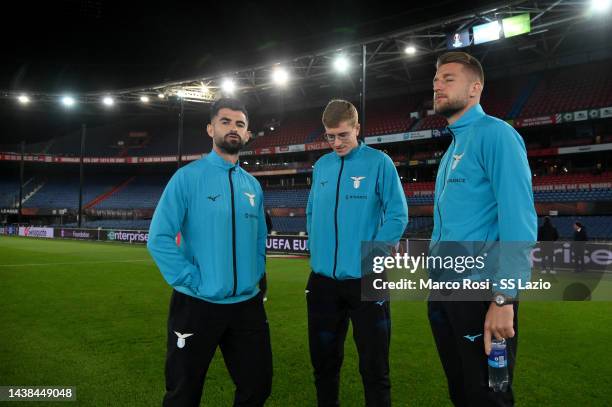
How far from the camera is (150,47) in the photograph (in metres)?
32.6

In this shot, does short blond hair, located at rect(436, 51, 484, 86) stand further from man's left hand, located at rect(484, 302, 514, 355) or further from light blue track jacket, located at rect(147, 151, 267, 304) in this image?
light blue track jacket, located at rect(147, 151, 267, 304)

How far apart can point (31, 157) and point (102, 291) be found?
41.4 meters

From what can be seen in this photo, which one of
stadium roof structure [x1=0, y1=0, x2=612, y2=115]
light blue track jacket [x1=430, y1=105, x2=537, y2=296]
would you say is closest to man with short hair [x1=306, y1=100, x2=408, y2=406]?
light blue track jacket [x1=430, y1=105, x2=537, y2=296]

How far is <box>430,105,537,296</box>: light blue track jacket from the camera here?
2.00m

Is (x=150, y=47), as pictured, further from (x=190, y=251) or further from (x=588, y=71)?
(x=190, y=251)

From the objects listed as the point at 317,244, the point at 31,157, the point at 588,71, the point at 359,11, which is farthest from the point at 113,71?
the point at 317,244

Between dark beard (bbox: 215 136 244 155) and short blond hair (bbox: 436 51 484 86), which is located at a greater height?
short blond hair (bbox: 436 51 484 86)

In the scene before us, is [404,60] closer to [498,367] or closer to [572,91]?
[572,91]

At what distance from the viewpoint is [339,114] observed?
3.14 m

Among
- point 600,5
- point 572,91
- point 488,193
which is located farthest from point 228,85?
point 488,193

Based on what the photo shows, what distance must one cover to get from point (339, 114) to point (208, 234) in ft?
4.24

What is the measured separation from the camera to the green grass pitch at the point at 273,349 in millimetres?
3916

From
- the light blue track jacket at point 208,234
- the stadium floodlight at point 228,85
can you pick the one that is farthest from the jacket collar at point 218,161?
the stadium floodlight at point 228,85

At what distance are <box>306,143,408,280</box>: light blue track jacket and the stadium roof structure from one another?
16.4 meters
